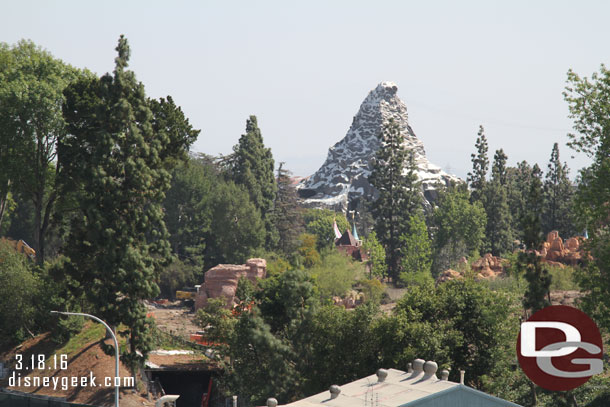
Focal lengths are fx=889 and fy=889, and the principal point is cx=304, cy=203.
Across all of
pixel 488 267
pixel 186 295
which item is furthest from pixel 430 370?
pixel 186 295

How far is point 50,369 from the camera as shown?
68562 mm

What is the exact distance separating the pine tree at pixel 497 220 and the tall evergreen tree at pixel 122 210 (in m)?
74.6

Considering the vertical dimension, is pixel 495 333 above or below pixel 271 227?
below

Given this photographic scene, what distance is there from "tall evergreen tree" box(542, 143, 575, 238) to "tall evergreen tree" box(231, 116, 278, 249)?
1675 inches

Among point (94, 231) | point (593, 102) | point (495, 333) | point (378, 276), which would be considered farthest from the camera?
point (378, 276)

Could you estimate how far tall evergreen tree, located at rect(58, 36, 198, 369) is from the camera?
62.8 metres

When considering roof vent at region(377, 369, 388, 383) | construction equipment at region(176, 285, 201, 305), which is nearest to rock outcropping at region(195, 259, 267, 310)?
construction equipment at region(176, 285, 201, 305)

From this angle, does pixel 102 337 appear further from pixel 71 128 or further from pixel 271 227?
pixel 271 227

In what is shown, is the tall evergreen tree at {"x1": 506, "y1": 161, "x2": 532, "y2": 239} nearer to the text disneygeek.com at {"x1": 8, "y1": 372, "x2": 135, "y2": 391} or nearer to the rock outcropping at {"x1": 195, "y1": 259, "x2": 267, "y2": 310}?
the rock outcropping at {"x1": 195, "y1": 259, "x2": 267, "y2": 310}

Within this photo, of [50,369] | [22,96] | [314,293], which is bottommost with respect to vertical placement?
[50,369]

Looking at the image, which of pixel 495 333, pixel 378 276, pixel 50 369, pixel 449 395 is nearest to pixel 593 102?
pixel 495 333

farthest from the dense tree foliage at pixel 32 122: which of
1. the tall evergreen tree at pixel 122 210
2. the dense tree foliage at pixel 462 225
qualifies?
the dense tree foliage at pixel 462 225

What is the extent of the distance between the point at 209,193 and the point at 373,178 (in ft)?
76.7

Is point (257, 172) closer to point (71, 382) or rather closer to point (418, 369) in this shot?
point (71, 382)
